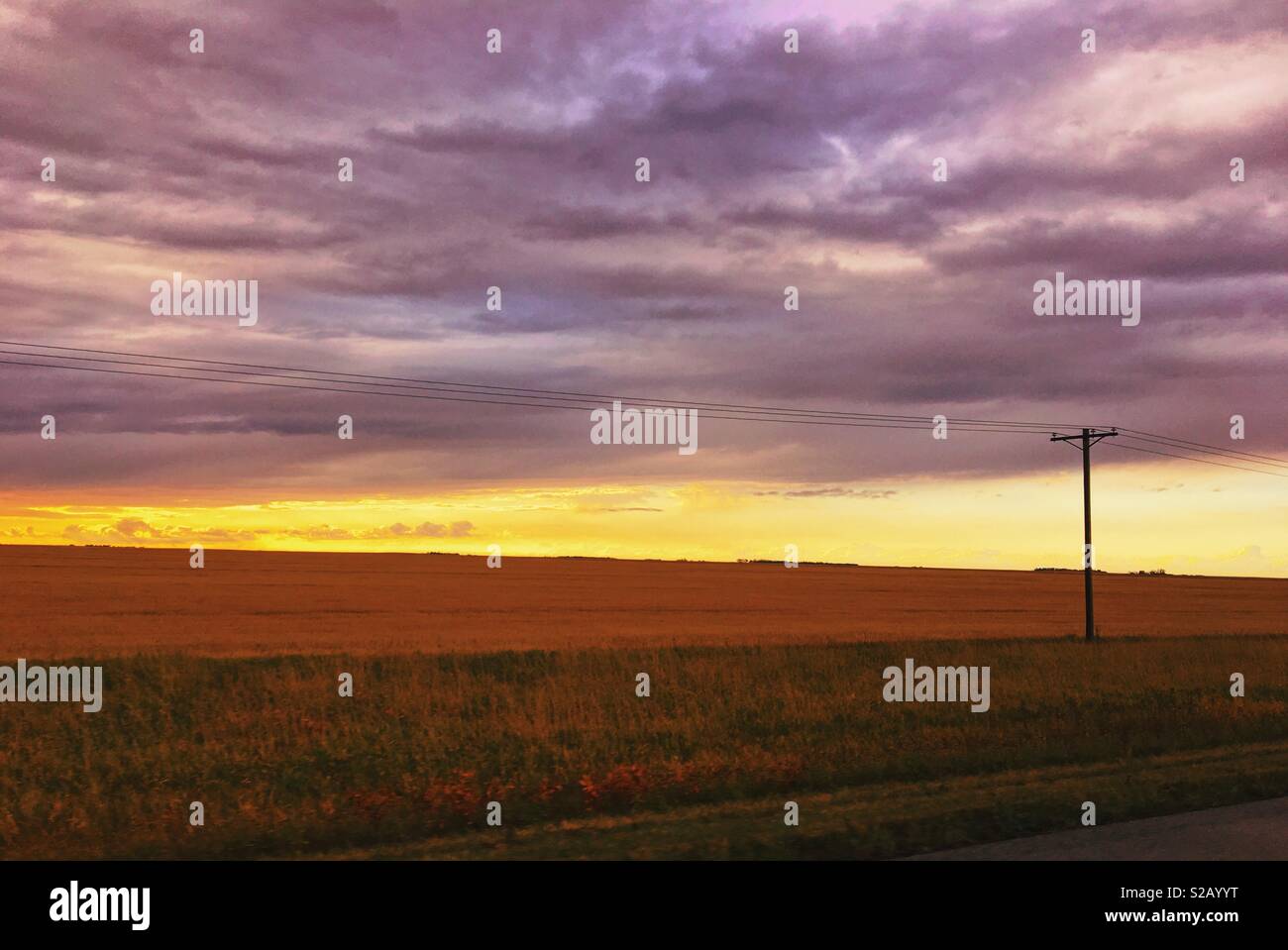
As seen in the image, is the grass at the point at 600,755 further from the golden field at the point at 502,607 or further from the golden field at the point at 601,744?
the golden field at the point at 502,607

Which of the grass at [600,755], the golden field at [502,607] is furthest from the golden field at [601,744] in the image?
the golden field at [502,607]

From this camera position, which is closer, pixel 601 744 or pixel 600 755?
pixel 600 755

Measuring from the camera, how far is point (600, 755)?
714 inches

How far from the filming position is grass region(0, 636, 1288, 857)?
11633 millimetres

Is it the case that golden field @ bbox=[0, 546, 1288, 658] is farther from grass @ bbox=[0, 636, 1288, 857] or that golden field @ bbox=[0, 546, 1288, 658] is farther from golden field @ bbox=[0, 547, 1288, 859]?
grass @ bbox=[0, 636, 1288, 857]

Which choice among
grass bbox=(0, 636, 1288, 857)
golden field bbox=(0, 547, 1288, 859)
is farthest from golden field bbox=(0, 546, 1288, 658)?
grass bbox=(0, 636, 1288, 857)

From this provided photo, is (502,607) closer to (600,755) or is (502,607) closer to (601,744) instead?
(601,744)

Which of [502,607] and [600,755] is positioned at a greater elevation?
[600,755]

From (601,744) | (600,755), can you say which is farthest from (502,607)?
(600,755)

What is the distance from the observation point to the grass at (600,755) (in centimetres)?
1163

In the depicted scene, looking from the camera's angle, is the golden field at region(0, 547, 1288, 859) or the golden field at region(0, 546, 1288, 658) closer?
the golden field at region(0, 547, 1288, 859)
